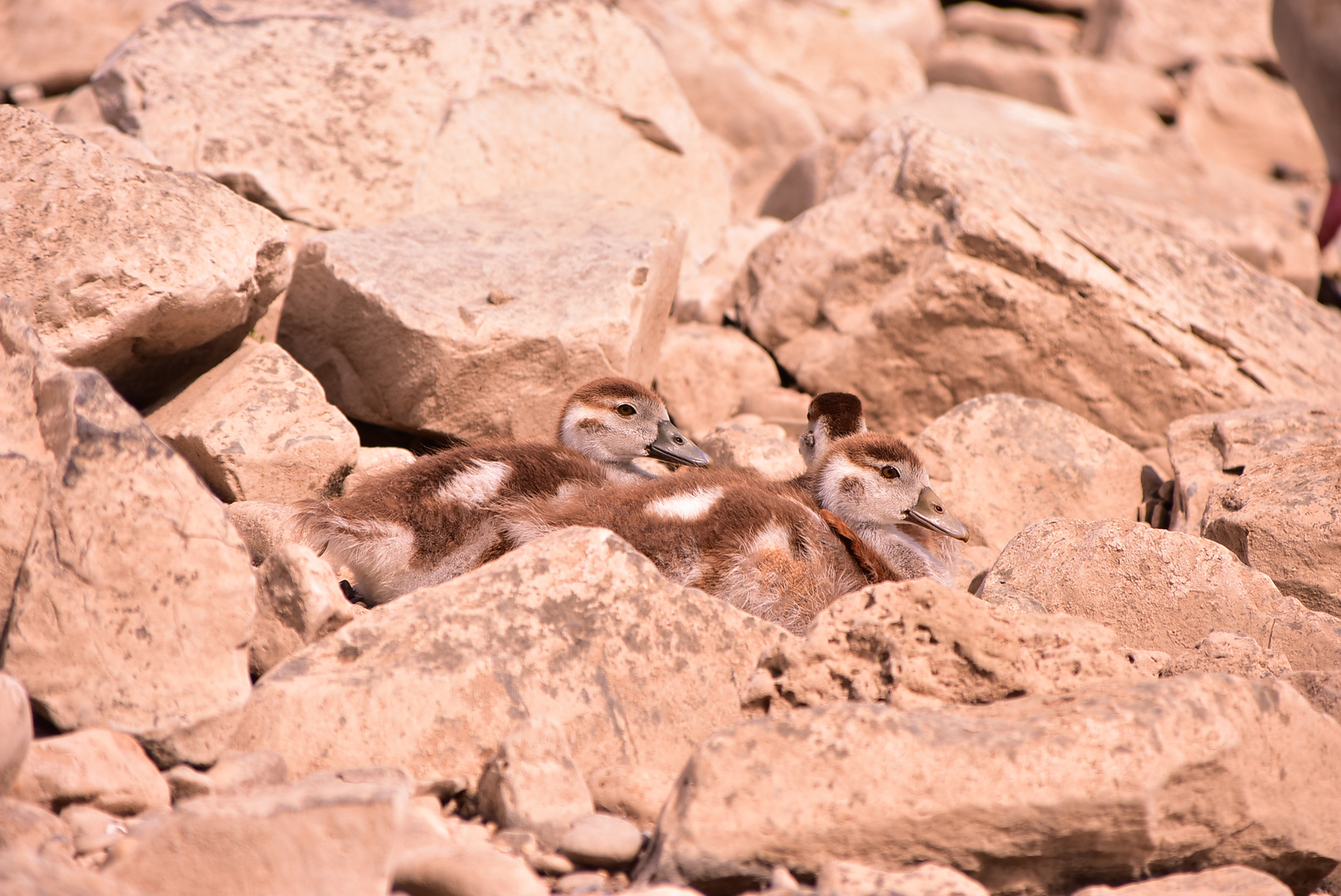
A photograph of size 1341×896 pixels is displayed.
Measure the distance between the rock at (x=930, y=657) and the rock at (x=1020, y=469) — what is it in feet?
6.54

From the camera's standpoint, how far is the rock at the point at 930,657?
3494mm

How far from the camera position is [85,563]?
3.17m

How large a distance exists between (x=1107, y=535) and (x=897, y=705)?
5.30ft

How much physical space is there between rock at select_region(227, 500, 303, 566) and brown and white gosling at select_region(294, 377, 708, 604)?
0.08m

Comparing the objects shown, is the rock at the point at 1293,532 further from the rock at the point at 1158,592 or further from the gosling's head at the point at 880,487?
the gosling's head at the point at 880,487

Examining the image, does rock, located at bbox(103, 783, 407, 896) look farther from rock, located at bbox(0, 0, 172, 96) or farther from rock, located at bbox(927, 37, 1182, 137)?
rock, located at bbox(927, 37, 1182, 137)

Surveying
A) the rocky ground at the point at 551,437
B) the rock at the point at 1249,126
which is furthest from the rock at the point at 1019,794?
the rock at the point at 1249,126

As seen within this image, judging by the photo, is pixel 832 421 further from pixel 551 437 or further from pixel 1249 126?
pixel 1249 126

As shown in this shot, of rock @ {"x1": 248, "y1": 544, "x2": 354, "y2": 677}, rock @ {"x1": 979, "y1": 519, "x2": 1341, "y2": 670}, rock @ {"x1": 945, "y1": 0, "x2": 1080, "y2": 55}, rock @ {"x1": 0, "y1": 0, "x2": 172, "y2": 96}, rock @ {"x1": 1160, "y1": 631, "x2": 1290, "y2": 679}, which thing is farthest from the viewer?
rock @ {"x1": 945, "y1": 0, "x2": 1080, "y2": 55}

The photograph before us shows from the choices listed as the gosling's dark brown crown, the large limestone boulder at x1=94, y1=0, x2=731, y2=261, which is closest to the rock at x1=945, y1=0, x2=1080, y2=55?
the large limestone boulder at x1=94, y1=0, x2=731, y2=261

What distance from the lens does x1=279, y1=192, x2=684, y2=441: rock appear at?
18.1 ft

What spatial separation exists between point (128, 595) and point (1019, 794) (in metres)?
2.36

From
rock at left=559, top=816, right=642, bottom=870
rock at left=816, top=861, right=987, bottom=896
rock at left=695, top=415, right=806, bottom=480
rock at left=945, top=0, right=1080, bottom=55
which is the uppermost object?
rock at left=816, top=861, right=987, bottom=896

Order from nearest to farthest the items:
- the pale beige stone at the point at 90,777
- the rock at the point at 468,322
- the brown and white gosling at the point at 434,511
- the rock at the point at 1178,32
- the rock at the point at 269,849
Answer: the rock at the point at 269,849 → the pale beige stone at the point at 90,777 → the brown and white gosling at the point at 434,511 → the rock at the point at 468,322 → the rock at the point at 1178,32
